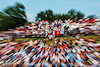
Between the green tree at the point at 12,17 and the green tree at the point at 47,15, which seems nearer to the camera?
the green tree at the point at 12,17

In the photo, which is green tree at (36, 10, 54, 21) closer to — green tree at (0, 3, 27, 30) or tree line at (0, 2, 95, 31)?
tree line at (0, 2, 95, 31)

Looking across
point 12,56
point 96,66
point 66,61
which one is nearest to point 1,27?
point 12,56

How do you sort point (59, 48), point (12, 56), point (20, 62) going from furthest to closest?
point (59, 48), point (12, 56), point (20, 62)

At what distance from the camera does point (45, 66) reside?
1.66 metres

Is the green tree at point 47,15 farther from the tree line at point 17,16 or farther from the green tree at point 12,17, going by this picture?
the green tree at point 12,17

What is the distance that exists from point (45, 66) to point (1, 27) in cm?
901

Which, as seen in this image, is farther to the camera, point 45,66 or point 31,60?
point 31,60

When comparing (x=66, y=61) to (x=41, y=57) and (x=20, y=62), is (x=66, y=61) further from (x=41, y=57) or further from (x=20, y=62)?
(x=20, y=62)

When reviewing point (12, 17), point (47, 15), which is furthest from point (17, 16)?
point (47, 15)

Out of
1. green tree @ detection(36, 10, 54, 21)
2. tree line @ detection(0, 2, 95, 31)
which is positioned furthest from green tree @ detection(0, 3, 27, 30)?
green tree @ detection(36, 10, 54, 21)

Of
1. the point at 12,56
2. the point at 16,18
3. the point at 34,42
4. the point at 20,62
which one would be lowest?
the point at 20,62

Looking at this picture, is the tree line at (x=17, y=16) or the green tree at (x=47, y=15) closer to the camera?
the tree line at (x=17, y=16)

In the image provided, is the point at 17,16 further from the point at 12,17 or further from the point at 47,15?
the point at 47,15

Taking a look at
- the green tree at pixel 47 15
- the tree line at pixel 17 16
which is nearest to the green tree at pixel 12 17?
the tree line at pixel 17 16
